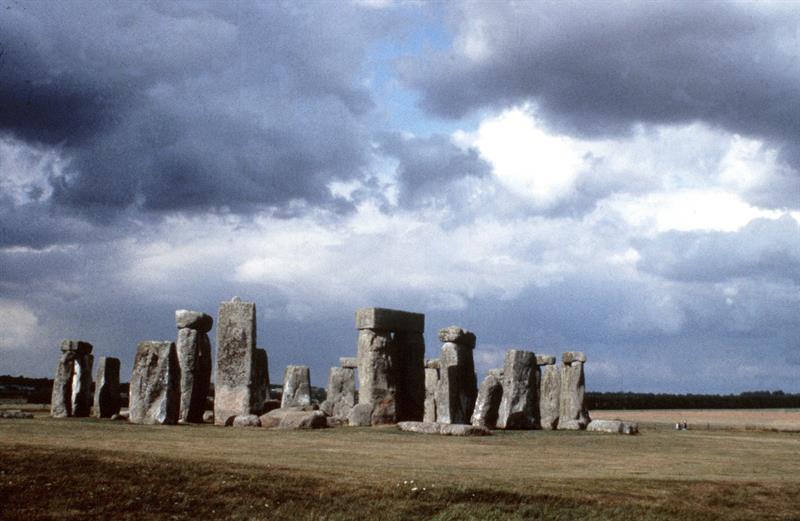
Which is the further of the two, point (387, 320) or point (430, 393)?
point (430, 393)

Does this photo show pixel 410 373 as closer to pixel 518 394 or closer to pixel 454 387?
pixel 454 387

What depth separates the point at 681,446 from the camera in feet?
77.6

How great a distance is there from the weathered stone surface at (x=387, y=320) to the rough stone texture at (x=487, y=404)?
3530mm

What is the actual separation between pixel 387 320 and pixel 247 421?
5.78 m

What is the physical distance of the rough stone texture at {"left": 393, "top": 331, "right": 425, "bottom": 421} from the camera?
29719 millimetres

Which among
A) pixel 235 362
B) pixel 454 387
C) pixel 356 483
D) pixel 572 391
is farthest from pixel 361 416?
pixel 356 483

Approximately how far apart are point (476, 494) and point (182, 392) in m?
15.0

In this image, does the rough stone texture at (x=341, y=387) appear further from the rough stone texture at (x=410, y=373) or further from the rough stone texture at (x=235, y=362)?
the rough stone texture at (x=235, y=362)

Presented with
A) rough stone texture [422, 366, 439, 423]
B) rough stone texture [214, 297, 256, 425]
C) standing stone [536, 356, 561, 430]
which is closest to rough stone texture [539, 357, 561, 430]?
standing stone [536, 356, 561, 430]

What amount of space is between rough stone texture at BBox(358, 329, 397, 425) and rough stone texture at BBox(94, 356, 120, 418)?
7.63 m

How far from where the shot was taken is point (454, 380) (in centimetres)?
2722

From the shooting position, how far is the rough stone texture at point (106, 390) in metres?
28.5

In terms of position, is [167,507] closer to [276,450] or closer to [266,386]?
[276,450]

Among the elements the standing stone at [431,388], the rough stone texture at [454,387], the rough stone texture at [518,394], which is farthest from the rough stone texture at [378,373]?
the rough stone texture at [518,394]
